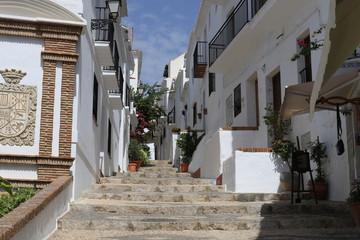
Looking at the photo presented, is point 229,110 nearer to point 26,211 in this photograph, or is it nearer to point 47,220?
point 47,220

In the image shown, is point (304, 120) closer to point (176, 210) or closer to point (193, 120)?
point (176, 210)

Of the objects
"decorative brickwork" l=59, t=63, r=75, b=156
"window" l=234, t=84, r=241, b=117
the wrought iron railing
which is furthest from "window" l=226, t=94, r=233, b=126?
"decorative brickwork" l=59, t=63, r=75, b=156

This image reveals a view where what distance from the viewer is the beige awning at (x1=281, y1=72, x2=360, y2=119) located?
7.05 metres

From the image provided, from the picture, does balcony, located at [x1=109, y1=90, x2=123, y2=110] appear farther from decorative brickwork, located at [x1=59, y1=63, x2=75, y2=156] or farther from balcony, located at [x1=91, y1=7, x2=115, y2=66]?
decorative brickwork, located at [x1=59, y1=63, x2=75, y2=156]

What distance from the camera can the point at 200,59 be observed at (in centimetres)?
2120

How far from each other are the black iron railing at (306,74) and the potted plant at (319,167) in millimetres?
1708

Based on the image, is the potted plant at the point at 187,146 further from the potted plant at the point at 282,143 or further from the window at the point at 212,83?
the potted plant at the point at 282,143

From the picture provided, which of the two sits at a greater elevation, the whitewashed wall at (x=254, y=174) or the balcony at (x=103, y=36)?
the balcony at (x=103, y=36)

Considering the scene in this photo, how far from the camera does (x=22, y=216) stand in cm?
587

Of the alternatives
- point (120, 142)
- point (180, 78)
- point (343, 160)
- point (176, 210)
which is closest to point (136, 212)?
point (176, 210)

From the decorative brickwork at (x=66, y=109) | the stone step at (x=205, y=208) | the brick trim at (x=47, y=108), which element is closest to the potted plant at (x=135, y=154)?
the decorative brickwork at (x=66, y=109)

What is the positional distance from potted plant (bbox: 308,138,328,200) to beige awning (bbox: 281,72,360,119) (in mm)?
2041

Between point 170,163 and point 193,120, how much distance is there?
10.8 feet

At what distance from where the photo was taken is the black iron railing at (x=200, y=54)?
67.7ft
